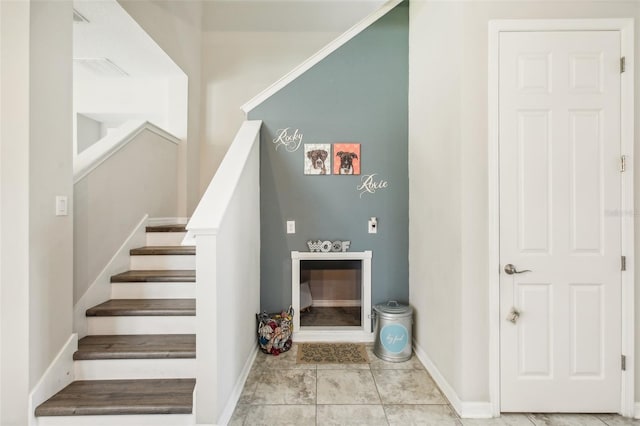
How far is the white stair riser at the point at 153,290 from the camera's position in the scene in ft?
8.38

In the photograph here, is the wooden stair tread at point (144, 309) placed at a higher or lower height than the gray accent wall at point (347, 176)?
lower

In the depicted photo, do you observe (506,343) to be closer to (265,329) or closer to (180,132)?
(265,329)

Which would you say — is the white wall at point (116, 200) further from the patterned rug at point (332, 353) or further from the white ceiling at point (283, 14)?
the white ceiling at point (283, 14)

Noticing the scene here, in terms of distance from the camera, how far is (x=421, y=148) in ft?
9.04

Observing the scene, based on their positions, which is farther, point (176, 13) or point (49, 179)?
point (176, 13)

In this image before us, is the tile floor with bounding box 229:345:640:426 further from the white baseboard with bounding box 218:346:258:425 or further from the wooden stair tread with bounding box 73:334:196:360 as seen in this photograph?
the wooden stair tread with bounding box 73:334:196:360

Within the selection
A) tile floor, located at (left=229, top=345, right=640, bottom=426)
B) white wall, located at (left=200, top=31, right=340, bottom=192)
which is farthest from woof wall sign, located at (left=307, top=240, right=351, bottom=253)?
white wall, located at (left=200, top=31, right=340, bottom=192)

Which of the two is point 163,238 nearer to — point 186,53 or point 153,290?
point 153,290

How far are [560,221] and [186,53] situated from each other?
14.2 feet

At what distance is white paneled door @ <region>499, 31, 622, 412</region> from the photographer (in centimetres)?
196

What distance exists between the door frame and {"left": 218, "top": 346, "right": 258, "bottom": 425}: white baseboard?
165 cm

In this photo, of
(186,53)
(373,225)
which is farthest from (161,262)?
(186,53)

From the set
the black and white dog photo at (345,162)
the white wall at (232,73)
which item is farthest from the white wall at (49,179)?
the white wall at (232,73)

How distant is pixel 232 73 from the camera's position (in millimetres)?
4379
